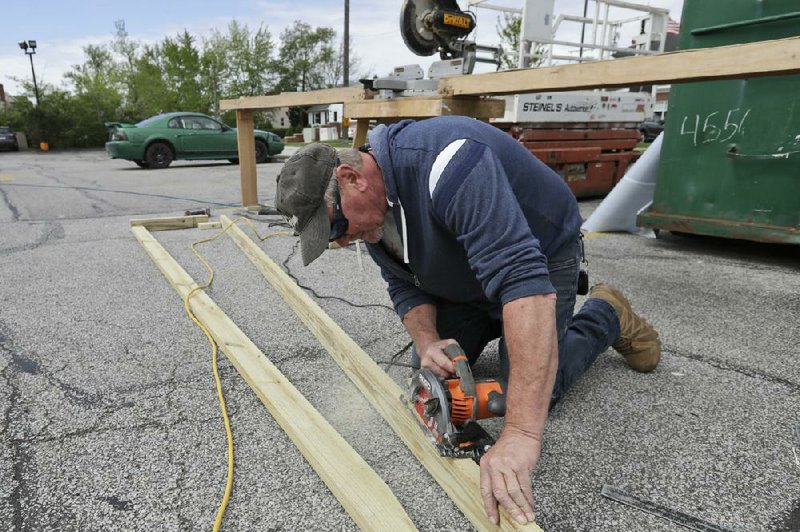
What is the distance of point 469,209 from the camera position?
1596 millimetres

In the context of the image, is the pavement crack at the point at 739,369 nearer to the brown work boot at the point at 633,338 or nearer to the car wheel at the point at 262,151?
the brown work boot at the point at 633,338

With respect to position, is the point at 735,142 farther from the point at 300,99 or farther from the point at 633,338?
the point at 300,99

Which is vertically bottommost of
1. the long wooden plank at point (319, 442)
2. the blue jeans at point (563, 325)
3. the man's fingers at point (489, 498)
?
the long wooden plank at point (319, 442)

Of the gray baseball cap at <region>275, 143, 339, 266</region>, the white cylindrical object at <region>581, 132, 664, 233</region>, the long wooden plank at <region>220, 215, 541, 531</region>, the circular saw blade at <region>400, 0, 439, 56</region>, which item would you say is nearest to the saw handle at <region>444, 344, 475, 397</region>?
→ the long wooden plank at <region>220, 215, 541, 531</region>

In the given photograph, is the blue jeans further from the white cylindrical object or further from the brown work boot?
the white cylindrical object

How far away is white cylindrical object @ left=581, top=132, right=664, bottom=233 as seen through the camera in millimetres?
5559

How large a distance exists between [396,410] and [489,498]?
717 millimetres

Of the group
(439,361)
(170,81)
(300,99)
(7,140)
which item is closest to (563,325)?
(439,361)

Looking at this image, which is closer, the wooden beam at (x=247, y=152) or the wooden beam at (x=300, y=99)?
the wooden beam at (x=300, y=99)

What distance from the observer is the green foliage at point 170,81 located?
26.7 meters

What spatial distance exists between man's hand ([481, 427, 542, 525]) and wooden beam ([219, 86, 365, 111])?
3814 mm

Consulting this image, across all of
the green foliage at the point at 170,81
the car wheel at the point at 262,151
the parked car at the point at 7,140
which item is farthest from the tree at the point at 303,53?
the car wheel at the point at 262,151

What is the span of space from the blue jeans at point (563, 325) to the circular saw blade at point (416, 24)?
2889 mm

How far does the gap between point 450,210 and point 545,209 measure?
536 millimetres
